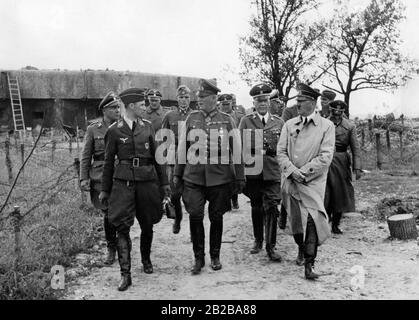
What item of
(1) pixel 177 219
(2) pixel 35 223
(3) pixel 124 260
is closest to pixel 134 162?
(3) pixel 124 260

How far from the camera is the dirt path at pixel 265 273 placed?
17.0 ft

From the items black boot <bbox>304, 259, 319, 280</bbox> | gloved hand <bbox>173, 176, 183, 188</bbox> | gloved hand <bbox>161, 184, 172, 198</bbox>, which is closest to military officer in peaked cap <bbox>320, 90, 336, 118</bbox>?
gloved hand <bbox>173, 176, 183, 188</bbox>

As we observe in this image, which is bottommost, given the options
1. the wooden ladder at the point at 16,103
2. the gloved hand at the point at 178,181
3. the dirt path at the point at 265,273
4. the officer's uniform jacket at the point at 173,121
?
the dirt path at the point at 265,273

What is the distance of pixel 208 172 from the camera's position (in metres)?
5.94

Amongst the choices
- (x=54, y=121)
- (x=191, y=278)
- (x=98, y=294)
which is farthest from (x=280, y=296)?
(x=54, y=121)

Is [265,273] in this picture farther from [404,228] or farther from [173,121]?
[173,121]

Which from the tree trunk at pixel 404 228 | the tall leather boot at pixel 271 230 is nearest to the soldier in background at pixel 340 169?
the tree trunk at pixel 404 228

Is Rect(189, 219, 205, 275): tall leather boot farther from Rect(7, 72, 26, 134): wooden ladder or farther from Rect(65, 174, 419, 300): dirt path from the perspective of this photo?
Rect(7, 72, 26, 134): wooden ladder

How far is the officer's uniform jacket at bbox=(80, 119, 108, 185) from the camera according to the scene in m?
6.47

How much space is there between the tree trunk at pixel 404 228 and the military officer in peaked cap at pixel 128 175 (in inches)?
137

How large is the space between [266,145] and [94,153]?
86.2 inches

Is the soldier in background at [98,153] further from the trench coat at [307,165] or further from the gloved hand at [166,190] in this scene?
the trench coat at [307,165]

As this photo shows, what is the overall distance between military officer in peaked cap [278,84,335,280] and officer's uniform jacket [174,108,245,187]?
0.57 meters

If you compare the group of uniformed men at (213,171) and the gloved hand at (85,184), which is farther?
the gloved hand at (85,184)
